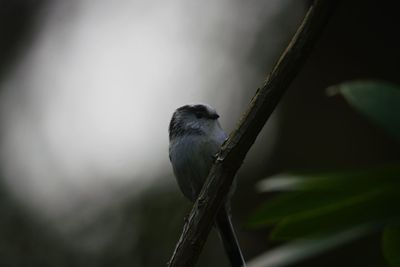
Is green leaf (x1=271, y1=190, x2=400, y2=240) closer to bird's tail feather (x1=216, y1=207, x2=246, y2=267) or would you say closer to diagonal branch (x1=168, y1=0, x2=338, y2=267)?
diagonal branch (x1=168, y1=0, x2=338, y2=267)

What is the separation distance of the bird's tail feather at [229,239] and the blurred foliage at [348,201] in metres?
0.82

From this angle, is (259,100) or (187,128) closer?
(259,100)

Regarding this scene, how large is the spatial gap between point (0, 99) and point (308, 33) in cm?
720

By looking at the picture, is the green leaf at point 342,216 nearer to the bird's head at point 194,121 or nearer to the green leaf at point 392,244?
the green leaf at point 392,244

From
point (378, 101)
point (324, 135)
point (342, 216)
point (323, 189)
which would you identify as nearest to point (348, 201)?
point (342, 216)

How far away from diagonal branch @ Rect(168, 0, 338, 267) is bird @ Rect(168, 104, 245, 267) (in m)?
0.94

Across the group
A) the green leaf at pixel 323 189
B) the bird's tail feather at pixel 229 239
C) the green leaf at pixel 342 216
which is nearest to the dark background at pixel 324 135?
the bird's tail feather at pixel 229 239

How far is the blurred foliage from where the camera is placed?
8.84ft

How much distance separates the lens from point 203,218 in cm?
286

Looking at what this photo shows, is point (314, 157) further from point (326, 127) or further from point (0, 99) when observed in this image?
point (0, 99)

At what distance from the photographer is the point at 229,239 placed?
3.94 m

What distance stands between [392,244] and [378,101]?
0.56m

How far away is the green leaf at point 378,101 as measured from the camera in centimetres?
280

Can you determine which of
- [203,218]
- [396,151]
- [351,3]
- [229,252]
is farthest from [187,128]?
[351,3]
